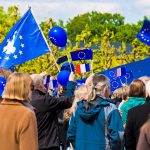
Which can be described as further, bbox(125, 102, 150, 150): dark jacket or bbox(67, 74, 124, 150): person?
bbox(67, 74, 124, 150): person

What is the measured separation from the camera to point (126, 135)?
671cm

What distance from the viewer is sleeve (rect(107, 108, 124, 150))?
6.61 meters

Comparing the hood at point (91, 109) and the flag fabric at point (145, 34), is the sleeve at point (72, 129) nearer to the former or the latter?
the hood at point (91, 109)

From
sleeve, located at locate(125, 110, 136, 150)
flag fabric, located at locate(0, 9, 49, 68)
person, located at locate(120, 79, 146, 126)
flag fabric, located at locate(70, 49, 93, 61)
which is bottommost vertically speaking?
sleeve, located at locate(125, 110, 136, 150)

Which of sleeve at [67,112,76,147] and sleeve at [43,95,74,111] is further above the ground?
sleeve at [43,95,74,111]

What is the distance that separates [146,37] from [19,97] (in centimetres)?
720

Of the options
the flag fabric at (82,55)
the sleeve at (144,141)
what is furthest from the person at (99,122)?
the flag fabric at (82,55)

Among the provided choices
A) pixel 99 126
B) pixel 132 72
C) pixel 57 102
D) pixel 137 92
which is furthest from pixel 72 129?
pixel 132 72

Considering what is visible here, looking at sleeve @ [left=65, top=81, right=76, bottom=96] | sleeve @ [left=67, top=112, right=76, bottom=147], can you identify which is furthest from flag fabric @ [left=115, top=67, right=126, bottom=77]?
sleeve @ [left=67, top=112, right=76, bottom=147]

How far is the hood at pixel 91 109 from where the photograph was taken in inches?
263

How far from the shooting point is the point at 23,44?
11.7 m

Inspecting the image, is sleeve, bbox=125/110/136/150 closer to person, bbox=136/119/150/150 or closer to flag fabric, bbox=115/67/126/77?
person, bbox=136/119/150/150

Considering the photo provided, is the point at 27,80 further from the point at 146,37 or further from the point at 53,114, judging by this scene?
the point at 146,37

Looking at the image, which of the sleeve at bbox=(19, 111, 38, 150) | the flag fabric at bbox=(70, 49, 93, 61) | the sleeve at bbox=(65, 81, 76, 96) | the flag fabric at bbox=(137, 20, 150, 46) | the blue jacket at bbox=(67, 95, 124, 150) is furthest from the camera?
the flag fabric at bbox=(70, 49, 93, 61)
